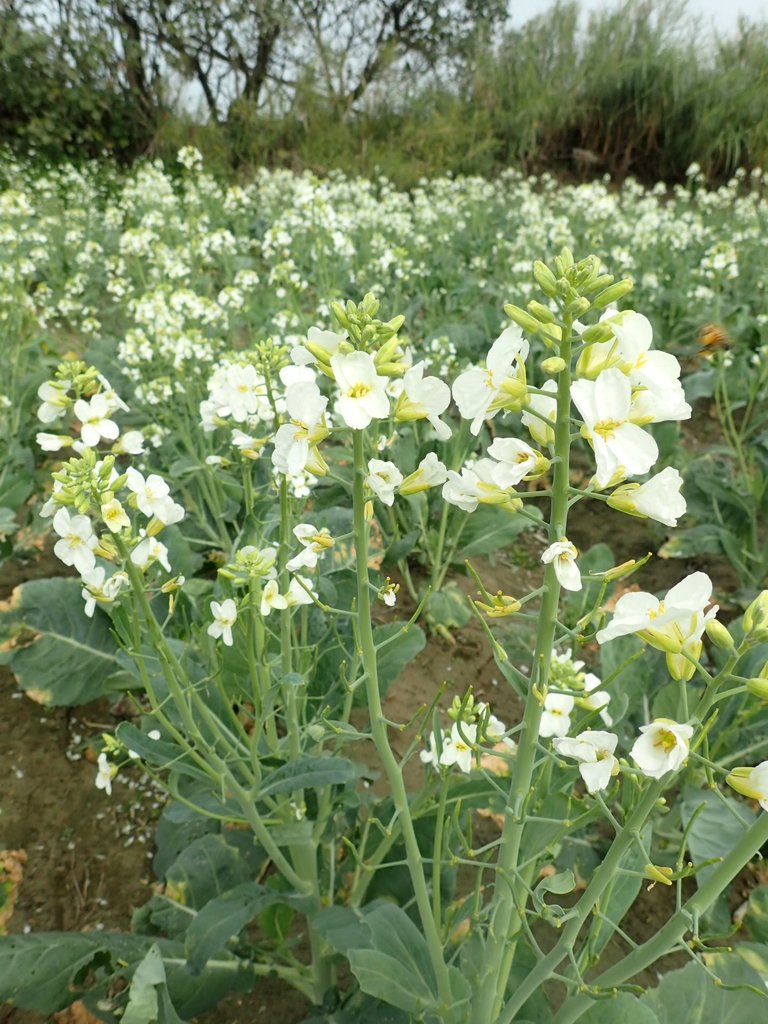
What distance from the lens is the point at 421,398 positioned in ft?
3.33

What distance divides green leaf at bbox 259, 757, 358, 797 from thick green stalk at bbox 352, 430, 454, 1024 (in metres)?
0.09

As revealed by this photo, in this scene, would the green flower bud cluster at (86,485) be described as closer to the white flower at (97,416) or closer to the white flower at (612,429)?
the white flower at (97,416)

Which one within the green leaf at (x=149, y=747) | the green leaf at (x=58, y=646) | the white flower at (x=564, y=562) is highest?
the white flower at (x=564, y=562)

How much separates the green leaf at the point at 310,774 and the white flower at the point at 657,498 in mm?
687

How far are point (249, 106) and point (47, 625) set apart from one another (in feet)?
40.6

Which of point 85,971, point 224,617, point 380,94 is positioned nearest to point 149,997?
point 85,971

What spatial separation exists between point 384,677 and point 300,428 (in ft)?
3.18

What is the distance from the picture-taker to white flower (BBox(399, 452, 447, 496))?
3.32 ft

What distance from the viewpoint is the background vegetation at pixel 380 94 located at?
1242cm

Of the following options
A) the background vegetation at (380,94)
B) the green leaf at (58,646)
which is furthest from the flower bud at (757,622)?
the background vegetation at (380,94)

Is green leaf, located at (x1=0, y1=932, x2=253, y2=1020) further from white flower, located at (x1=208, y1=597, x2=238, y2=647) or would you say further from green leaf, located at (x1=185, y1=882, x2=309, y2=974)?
white flower, located at (x1=208, y1=597, x2=238, y2=647)

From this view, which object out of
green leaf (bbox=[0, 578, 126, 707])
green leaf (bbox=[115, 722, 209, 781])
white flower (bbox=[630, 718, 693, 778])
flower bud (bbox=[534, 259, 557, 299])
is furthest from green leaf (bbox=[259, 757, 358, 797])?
green leaf (bbox=[0, 578, 126, 707])

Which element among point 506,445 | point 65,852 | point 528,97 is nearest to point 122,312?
point 65,852

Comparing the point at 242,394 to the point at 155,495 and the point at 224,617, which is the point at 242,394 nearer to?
the point at 155,495
